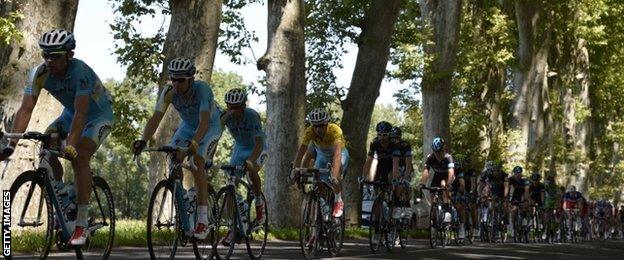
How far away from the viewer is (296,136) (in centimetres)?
2383

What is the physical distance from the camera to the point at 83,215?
30.6 feet

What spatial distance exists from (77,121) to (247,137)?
4.25m

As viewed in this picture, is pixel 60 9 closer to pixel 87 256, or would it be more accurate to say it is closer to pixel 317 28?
pixel 87 256

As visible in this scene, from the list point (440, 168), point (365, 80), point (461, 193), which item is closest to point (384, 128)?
point (440, 168)

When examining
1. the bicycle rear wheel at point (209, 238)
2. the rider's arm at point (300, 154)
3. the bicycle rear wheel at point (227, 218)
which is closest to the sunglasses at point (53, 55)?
the bicycle rear wheel at point (209, 238)

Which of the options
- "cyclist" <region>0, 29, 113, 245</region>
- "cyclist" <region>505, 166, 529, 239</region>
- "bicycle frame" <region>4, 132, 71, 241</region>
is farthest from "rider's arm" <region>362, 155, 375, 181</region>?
"cyclist" <region>505, 166, 529, 239</region>

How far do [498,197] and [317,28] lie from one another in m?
7.55

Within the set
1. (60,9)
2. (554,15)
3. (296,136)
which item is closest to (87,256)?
(60,9)

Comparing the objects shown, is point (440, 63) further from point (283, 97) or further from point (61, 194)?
point (61, 194)

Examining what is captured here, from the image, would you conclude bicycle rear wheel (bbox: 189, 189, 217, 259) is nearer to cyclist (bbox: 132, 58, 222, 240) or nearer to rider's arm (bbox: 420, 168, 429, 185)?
cyclist (bbox: 132, 58, 222, 240)

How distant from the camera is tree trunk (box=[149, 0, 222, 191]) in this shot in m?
19.5

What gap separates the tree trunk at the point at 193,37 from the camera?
63.9ft

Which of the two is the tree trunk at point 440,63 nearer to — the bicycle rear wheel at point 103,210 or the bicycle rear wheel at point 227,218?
the bicycle rear wheel at point 227,218

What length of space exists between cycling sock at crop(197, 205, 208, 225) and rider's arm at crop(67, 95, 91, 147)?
2080 mm
